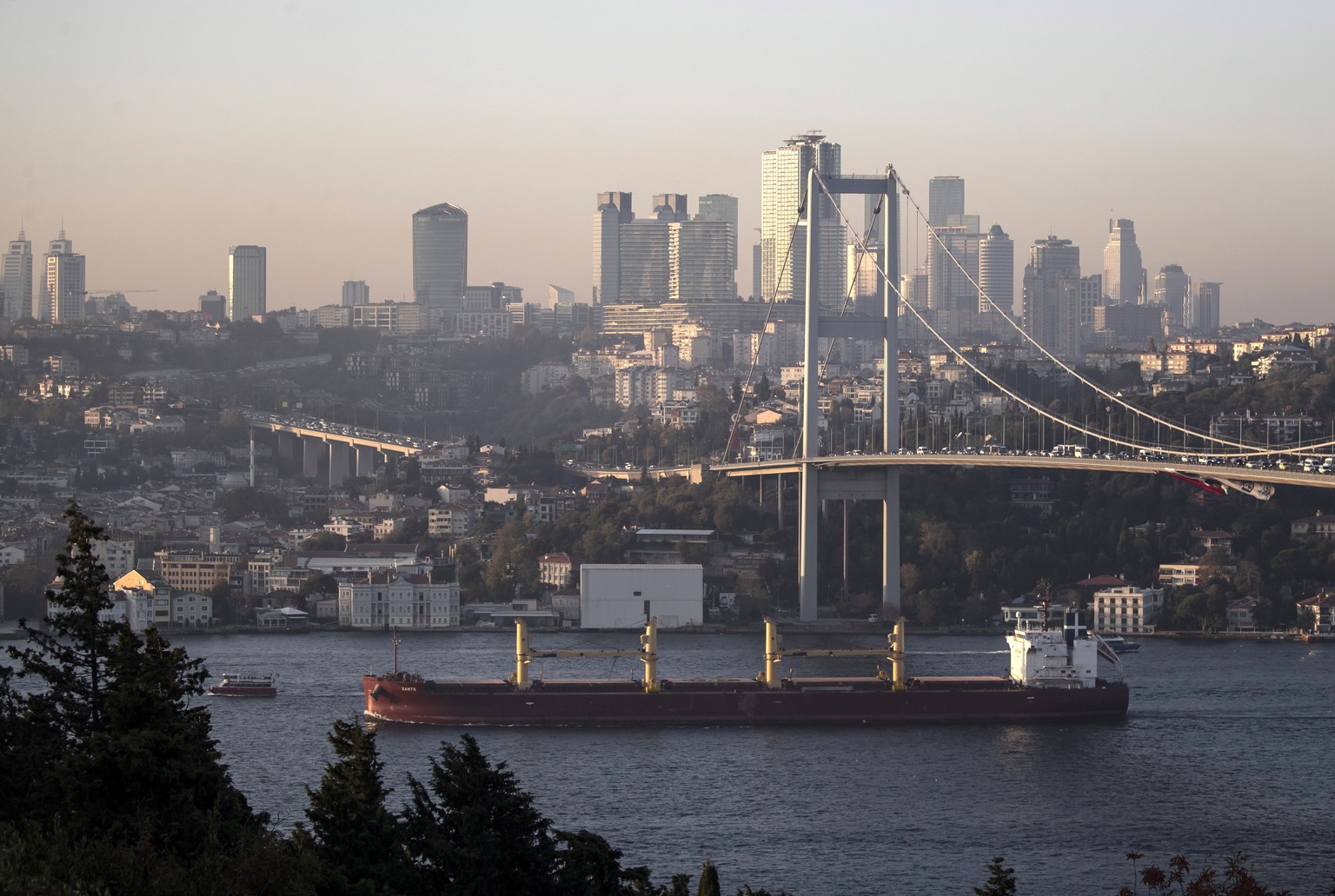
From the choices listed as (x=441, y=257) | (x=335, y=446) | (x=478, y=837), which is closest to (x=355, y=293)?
(x=441, y=257)

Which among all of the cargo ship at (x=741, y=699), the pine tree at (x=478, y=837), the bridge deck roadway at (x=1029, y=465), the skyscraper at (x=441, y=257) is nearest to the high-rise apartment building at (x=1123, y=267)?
the skyscraper at (x=441, y=257)

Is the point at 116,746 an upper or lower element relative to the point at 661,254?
lower

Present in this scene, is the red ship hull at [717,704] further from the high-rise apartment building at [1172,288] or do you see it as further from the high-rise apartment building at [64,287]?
the high-rise apartment building at [1172,288]

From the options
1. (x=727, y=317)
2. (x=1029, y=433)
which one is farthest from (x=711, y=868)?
(x=727, y=317)

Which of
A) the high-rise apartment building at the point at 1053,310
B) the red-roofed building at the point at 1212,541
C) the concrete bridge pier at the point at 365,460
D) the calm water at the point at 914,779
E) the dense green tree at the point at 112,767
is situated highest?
the high-rise apartment building at the point at 1053,310

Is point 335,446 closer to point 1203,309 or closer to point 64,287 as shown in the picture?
point 64,287

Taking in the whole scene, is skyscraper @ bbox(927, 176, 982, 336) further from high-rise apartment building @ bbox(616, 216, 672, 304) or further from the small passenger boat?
the small passenger boat

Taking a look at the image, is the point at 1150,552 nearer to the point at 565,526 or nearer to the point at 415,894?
the point at 565,526

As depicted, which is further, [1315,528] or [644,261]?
[644,261]
